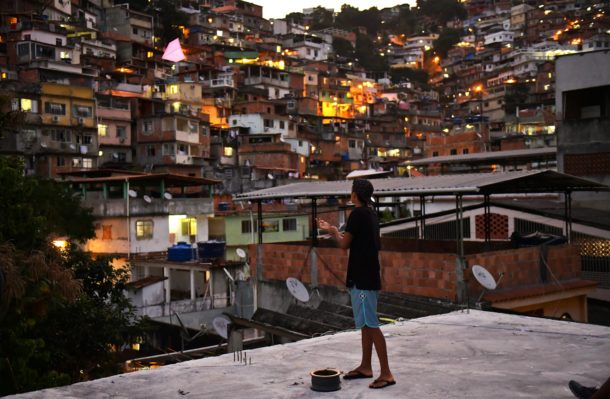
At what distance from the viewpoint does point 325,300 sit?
623 inches

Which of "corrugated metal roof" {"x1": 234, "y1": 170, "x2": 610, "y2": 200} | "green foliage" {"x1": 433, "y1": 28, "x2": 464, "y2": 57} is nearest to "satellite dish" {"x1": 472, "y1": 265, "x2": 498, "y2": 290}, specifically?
"corrugated metal roof" {"x1": 234, "y1": 170, "x2": 610, "y2": 200}

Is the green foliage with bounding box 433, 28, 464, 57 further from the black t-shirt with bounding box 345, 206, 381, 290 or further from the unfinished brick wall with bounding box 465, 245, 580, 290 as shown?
the black t-shirt with bounding box 345, 206, 381, 290

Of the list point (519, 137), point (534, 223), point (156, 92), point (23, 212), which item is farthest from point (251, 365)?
point (156, 92)

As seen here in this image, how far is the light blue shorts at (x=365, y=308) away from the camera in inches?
232

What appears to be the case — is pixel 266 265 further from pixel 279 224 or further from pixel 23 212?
pixel 279 224

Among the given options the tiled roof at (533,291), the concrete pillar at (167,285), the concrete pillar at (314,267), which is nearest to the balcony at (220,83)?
the concrete pillar at (167,285)

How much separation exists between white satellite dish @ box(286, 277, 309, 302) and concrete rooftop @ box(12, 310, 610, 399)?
21.6 ft

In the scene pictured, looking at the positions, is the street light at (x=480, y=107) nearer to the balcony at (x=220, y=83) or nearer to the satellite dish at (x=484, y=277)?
the balcony at (x=220, y=83)

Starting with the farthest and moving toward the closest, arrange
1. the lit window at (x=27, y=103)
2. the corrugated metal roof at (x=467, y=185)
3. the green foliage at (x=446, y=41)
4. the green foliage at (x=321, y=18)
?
the green foliage at (x=321, y=18) < the green foliage at (x=446, y=41) < the lit window at (x=27, y=103) < the corrugated metal roof at (x=467, y=185)

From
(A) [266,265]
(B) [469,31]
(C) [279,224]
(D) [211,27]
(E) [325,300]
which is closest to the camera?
(E) [325,300]

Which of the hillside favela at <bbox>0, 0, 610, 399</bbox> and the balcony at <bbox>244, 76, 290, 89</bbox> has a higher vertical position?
the balcony at <bbox>244, 76, 290, 89</bbox>

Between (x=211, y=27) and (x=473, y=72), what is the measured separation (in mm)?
52038

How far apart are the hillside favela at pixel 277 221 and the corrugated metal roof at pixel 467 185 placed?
10 centimetres

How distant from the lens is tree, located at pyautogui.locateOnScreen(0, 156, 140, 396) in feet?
33.2
